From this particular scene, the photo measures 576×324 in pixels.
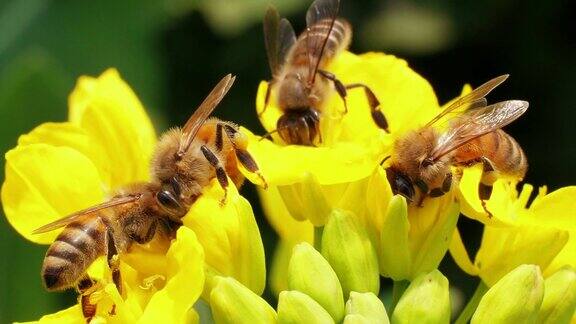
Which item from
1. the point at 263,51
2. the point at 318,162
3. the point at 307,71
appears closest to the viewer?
the point at 318,162

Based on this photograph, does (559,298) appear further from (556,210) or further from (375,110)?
(375,110)

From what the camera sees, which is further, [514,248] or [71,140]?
[71,140]

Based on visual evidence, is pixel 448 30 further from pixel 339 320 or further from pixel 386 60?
pixel 339 320

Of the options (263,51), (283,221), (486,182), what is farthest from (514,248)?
(263,51)

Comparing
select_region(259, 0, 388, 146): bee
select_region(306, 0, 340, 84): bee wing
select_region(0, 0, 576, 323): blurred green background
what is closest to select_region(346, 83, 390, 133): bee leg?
select_region(259, 0, 388, 146): bee

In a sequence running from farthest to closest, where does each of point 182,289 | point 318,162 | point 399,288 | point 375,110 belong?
point 375,110, point 399,288, point 318,162, point 182,289

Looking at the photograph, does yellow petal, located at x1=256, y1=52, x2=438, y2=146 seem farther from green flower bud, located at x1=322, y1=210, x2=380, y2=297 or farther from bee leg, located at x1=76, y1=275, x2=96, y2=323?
bee leg, located at x1=76, y1=275, x2=96, y2=323
